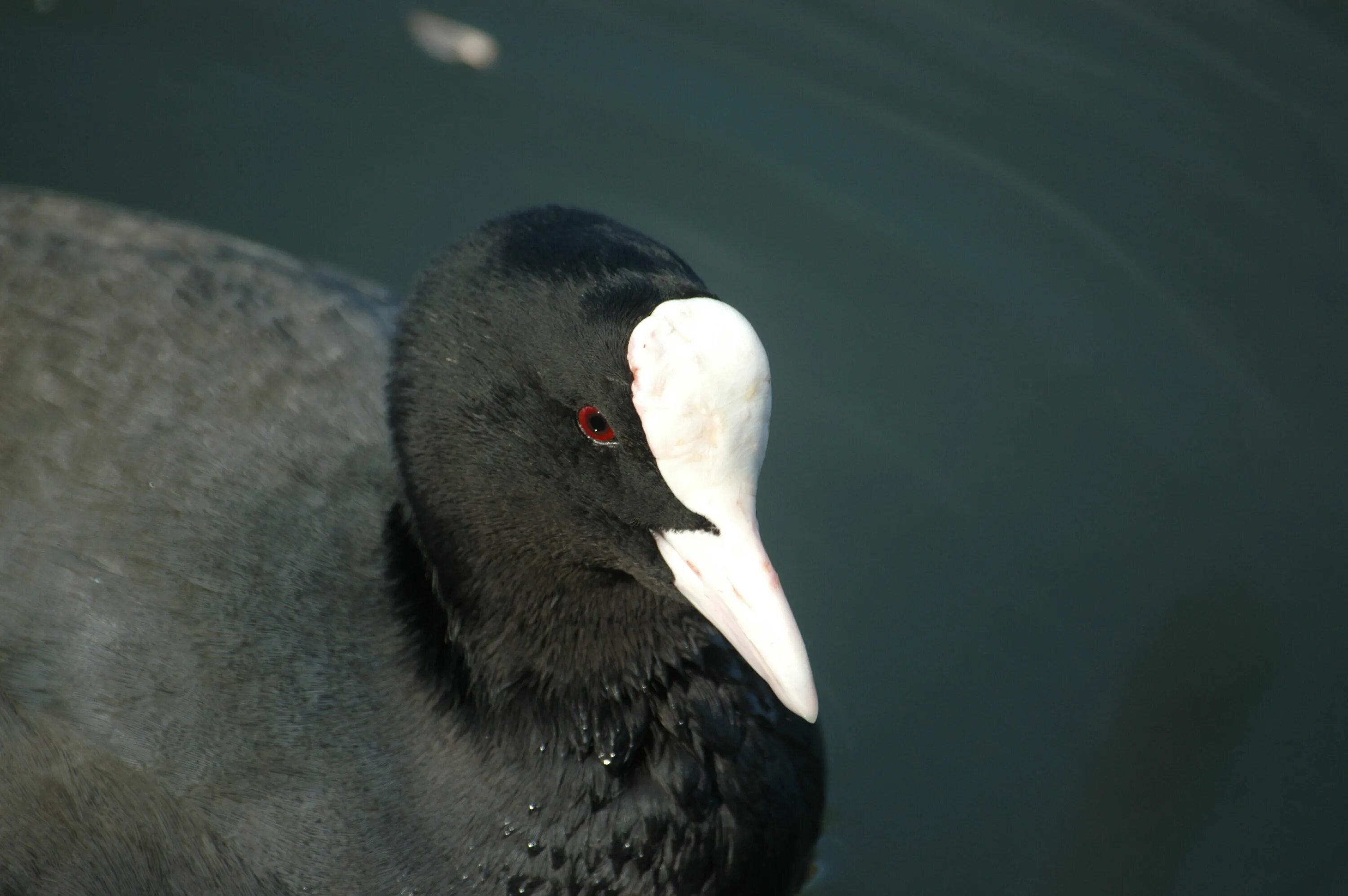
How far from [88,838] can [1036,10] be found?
3.20 m

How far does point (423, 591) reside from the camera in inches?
93.0

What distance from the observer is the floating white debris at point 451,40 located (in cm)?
427

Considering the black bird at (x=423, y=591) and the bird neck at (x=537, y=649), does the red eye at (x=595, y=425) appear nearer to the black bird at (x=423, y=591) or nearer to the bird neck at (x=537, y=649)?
the black bird at (x=423, y=591)

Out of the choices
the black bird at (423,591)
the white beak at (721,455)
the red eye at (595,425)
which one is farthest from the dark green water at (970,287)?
the red eye at (595,425)

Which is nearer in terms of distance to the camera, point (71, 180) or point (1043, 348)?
point (1043, 348)

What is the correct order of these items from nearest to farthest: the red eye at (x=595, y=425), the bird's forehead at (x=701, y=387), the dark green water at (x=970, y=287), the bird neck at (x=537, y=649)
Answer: the bird's forehead at (x=701, y=387) < the red eye at (x=595, y=425) < the bird neck at (x=537, y=649) < the dark green water at (x=970, y=287)

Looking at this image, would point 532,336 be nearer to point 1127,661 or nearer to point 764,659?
point 764,659

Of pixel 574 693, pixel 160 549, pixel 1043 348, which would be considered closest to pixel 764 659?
pixel 574 693

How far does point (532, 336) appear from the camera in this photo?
6.64 ft

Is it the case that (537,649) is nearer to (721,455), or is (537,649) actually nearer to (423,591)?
(423,591)

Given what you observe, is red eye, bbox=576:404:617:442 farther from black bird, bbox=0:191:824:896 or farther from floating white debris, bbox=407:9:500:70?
floating white debris, bbox=407:9:500:70

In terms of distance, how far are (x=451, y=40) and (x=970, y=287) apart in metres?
1.63

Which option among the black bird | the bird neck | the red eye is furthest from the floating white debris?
the red eye

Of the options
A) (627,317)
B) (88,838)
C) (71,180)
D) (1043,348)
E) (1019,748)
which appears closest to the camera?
(627,317)
